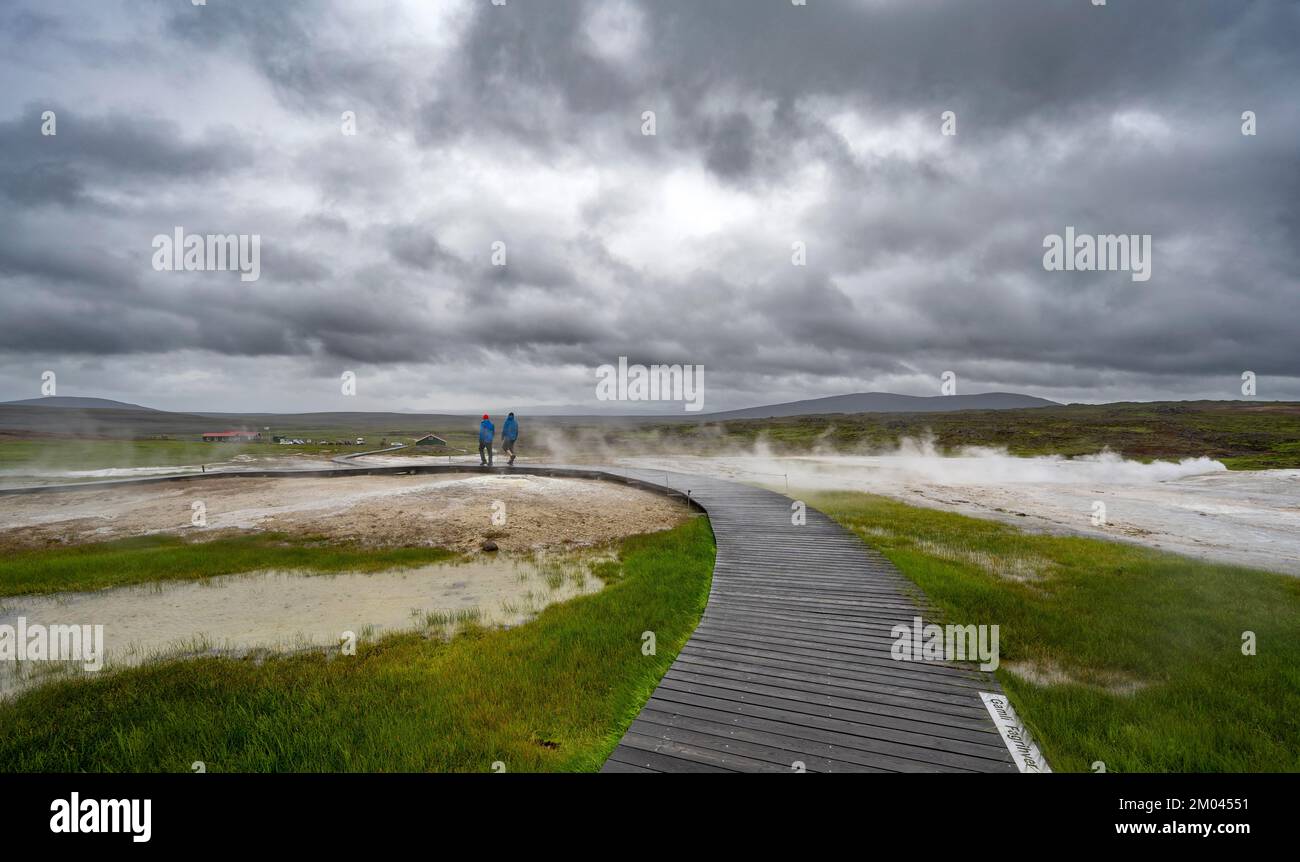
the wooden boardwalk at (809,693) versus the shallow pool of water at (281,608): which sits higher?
the wooden boardwalk at (809,693)

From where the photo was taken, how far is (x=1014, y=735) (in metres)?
4.98

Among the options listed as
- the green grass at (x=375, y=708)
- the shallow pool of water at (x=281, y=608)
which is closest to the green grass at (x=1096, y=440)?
the shallow pool of water at (x=281, y=608)

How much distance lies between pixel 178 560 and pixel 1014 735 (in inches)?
756

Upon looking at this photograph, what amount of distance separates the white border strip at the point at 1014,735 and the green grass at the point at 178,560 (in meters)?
13.7

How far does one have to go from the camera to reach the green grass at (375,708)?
17.5 feet

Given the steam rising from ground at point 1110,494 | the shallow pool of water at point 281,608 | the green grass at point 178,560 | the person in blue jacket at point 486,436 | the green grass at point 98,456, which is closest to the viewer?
the shallow pool of water at point 281,608

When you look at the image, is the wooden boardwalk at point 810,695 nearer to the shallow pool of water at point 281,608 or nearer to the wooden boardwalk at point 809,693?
the wooden boardwalk at point 809,693

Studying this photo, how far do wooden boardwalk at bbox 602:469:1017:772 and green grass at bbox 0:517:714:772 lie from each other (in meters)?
0.74

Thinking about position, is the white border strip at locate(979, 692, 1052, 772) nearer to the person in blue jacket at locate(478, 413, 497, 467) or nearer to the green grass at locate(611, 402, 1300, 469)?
the person in blue jacket at locate(478, 413, 497, 467)
